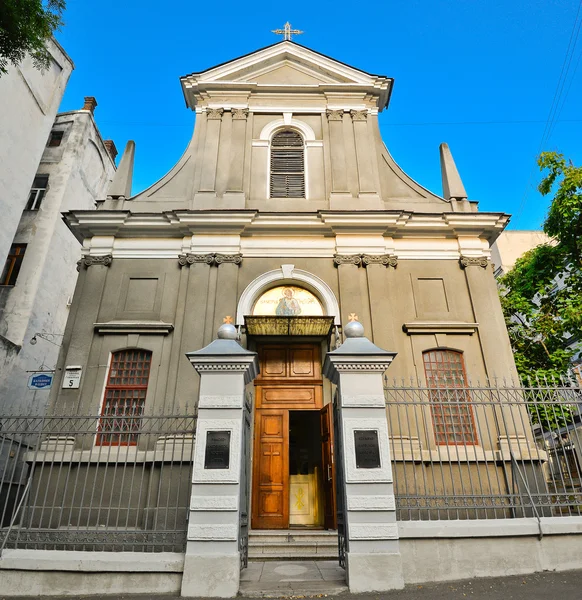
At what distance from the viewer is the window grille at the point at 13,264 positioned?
18297 millimetres

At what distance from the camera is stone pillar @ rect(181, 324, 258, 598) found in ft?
19.3

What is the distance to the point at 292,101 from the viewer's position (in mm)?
14828

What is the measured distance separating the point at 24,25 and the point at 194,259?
593 centimetres

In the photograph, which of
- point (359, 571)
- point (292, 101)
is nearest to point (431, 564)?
point (359, 571)

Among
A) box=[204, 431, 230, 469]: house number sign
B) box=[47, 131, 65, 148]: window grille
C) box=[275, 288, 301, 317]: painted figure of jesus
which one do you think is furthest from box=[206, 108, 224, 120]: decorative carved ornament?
box=[47, 131, 65, 148]: window grille

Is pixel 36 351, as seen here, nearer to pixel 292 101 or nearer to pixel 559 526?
pixel 292 101

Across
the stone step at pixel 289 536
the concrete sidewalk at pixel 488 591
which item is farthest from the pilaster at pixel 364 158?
the concrete sidewalk at pixel 488 591

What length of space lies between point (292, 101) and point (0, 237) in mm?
12460

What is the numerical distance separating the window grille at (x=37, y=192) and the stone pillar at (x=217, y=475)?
17175mm

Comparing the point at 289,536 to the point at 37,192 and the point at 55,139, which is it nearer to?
the point at 37,192

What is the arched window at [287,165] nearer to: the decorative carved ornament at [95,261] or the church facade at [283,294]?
the church facade at [283,294]

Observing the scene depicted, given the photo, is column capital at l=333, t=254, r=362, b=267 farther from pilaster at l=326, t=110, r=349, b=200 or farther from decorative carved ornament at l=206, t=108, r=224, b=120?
decorative carved ornament at l=206, t=108, r=224, b=120

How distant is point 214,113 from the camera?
14461mm

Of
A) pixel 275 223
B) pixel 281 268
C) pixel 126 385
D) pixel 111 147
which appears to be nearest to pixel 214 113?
pixel 275 223
